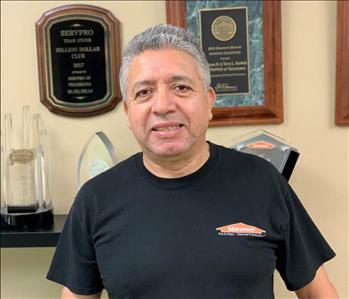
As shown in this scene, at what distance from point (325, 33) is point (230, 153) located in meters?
0.58

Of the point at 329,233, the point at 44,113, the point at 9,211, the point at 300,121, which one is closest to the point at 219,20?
the point at 300,121

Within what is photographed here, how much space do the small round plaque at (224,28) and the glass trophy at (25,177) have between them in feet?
2.01

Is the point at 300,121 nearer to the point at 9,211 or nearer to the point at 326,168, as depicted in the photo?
the point at 326,168

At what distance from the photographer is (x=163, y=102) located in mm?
998

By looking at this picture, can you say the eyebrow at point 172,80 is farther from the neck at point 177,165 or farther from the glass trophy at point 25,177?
the glass trophy at point 25,177

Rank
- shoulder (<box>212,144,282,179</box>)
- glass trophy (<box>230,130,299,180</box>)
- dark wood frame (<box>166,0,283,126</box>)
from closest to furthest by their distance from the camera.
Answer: shoulder (<box>212,144,282,179</box>)
glass trophy (<box>230,130,299,180</box>)
dark wood frame (<box>166,0,283,126</box>)

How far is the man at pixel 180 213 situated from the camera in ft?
3.34

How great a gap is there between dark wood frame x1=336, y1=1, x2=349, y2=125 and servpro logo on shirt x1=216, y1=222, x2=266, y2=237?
1.95ft

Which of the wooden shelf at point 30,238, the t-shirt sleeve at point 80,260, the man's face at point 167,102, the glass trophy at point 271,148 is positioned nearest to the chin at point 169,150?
the man's face at point 167,102

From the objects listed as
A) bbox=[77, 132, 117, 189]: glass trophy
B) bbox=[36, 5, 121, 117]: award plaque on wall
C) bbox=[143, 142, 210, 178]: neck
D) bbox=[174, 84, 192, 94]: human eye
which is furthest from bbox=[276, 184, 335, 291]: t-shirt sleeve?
bbox=[36, 5, 121, 117]: award plaque on wall

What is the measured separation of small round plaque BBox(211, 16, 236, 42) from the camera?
147 cm

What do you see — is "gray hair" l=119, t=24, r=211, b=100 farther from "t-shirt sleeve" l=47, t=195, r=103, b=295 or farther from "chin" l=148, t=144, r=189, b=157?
"t-shirt sleeve" l=47, t=195, r=103, b=295

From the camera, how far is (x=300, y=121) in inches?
59.0

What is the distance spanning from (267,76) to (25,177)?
793mm
